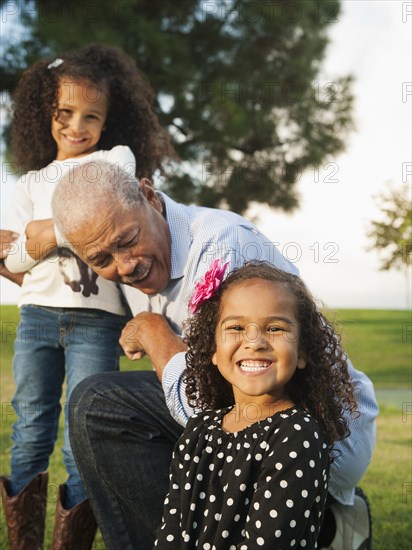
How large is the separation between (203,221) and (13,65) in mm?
5858

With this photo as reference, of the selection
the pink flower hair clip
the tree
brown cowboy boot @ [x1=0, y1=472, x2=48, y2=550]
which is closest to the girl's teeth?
the pink flower hair clip

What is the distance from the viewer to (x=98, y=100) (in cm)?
270

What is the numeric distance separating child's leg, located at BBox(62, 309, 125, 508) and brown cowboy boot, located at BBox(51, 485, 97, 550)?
0.13m

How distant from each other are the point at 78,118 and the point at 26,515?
1.26 meters

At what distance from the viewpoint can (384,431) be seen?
548 centimetres

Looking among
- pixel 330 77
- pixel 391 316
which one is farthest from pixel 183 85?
pixel 391 316

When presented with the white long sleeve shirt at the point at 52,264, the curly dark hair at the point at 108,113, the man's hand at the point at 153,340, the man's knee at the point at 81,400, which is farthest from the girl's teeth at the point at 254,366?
the curly dark hair at the point at 108,113

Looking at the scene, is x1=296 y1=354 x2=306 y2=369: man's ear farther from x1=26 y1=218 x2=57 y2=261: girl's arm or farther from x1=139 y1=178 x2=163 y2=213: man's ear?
x1=26 y1=218 x2=57 y2=261: girl's arm

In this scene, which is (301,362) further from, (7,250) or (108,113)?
(108,113)

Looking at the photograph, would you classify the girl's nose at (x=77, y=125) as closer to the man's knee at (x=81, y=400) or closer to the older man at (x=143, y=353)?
the older man at (x=143, y=353)

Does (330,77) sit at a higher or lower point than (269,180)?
higher

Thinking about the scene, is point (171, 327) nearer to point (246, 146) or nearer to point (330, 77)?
point (246, 146)

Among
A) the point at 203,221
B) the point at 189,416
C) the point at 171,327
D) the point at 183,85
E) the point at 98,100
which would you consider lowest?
the point at 189,416

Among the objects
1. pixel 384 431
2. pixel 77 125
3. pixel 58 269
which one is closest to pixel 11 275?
pixel 58 269
